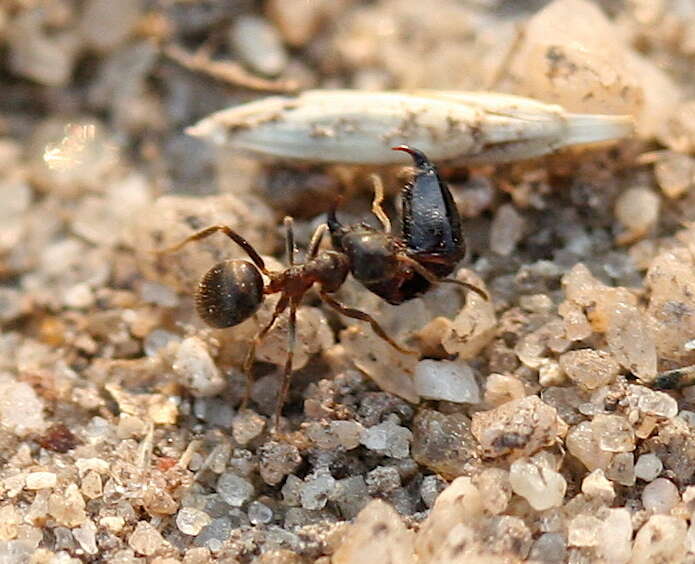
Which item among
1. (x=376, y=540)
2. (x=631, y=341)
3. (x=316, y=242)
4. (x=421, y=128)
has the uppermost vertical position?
(x=421, y=128)

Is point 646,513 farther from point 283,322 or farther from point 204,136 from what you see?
point 204,136

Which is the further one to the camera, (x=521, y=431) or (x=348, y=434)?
(x=348, y=434)

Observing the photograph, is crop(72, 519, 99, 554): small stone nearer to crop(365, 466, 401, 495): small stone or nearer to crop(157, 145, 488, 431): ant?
crop(157, 145, 488, 431): ant

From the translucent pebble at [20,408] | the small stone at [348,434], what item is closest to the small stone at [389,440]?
the small stone at [348,434]

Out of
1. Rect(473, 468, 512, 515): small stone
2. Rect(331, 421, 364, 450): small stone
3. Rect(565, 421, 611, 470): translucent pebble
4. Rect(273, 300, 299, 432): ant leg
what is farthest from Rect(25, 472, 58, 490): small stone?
Rect(565, 421, 611, 470): translucent pebble

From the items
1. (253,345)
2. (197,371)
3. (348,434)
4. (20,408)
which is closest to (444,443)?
(348,434)

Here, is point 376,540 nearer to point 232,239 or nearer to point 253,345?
point 253,345
